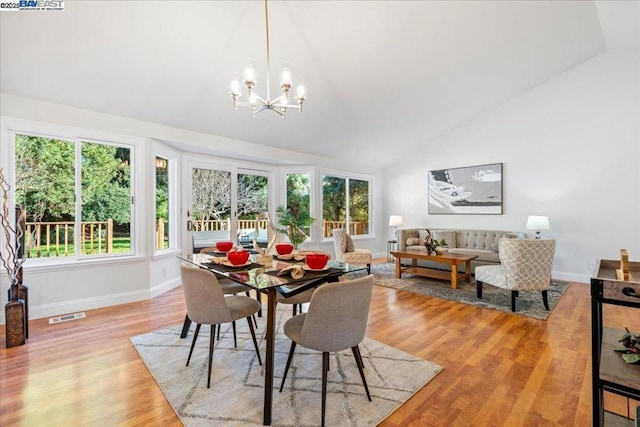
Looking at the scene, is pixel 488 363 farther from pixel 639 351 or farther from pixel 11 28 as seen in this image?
pixel 11 28

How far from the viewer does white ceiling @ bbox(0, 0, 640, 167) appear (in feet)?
9.07

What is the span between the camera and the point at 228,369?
7.25 feet

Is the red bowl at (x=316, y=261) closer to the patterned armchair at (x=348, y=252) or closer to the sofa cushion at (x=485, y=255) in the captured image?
the patterned armchair at (x=348, y=252)

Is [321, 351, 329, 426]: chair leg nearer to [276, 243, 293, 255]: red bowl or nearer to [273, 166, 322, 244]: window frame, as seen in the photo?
[276, 243, 293, 255]: red bowl

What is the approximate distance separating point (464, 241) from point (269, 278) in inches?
208

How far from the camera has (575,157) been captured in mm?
4918

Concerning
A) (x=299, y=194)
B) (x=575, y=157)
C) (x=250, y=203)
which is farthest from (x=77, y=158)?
(x=575, y=157)

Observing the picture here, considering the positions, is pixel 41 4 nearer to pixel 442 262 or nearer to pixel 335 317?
pixel 335 317

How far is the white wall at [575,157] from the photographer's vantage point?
4496 mm

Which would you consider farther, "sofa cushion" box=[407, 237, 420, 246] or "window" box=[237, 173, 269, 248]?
"sofa cushion" box=[407, 237, 420, 246]

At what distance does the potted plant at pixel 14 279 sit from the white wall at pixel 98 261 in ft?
0.99

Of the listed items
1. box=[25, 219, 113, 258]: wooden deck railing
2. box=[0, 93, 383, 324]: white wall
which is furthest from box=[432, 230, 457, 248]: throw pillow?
box=[25, 219, 113, 258]: wooden deck railing

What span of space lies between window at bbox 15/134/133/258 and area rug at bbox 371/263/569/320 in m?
4.04

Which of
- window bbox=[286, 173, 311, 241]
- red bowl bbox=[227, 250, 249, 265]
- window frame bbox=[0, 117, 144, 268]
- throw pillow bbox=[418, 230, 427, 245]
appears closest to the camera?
red bowl bbox=[227, 250, 249, 265]
